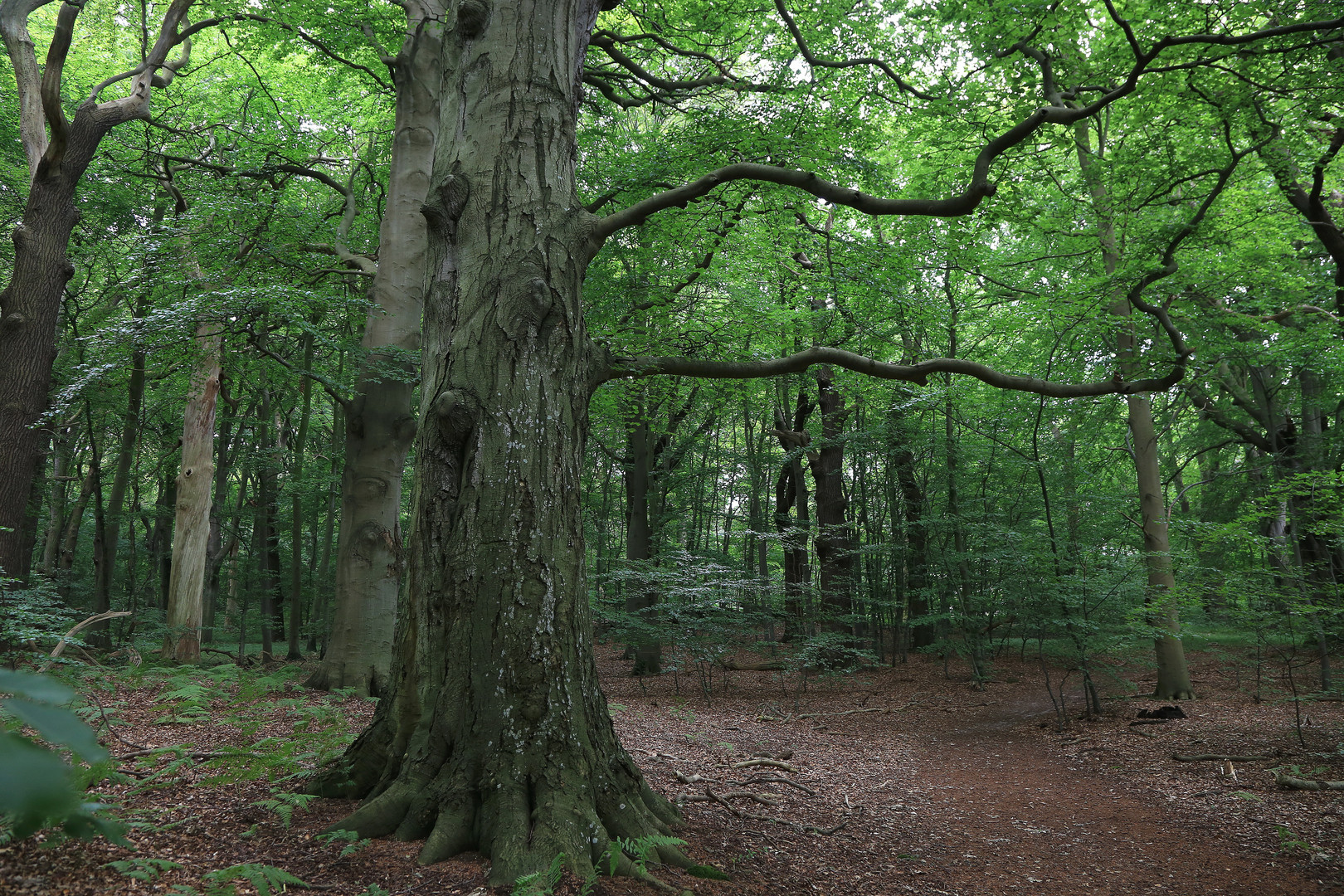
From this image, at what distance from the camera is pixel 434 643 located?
3.49 meters

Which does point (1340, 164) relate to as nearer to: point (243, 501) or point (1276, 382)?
point (1276, 382)

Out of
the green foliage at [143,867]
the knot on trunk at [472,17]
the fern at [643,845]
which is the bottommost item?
the fern at [643,845]

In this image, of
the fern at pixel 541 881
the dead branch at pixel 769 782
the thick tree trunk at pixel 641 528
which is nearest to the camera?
the fern at pixel 541 881

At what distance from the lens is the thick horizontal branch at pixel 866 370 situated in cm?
486

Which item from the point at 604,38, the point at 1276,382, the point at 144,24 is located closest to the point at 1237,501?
the point at 1276,382

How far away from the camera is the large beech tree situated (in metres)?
3.34

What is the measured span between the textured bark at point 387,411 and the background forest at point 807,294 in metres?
0.04

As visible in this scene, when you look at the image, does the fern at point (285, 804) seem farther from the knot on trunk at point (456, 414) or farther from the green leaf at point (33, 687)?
the green leaf at point (33, 687)

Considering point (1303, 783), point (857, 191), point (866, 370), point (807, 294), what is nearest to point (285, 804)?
point (866, 370)

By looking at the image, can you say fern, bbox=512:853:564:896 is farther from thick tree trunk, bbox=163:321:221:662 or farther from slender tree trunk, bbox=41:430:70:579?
slender tree trunk, bbox=41:430:70:579

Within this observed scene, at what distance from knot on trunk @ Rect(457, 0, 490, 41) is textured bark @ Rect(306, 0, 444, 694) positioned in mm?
3604

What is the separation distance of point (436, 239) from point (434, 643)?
2151 mm

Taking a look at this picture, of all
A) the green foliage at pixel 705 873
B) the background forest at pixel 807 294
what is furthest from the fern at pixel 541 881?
the background forest at pixel 807 294

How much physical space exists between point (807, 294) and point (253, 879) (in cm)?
1068
